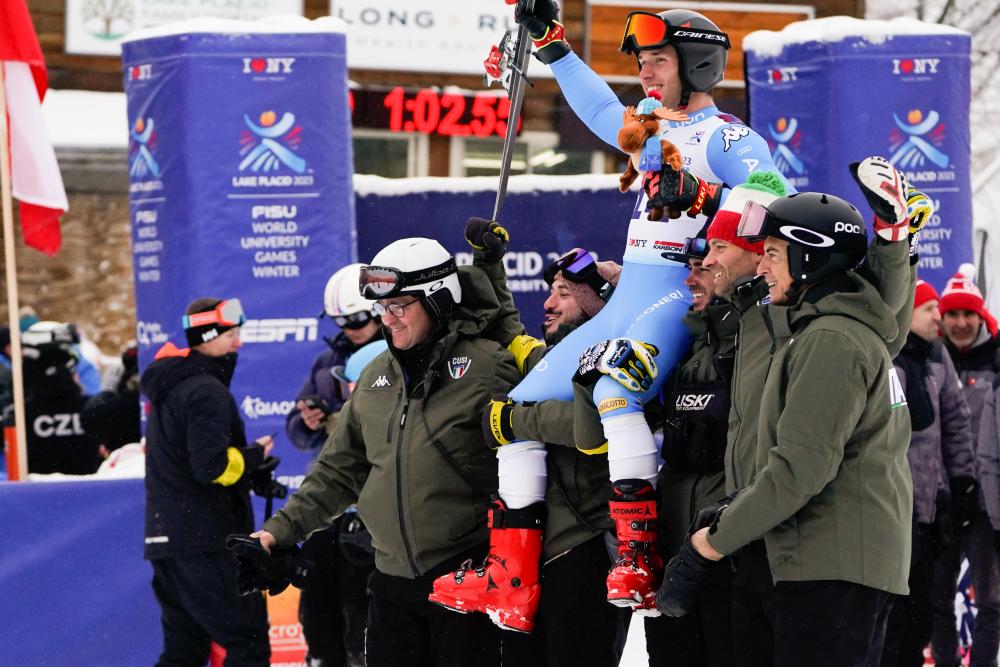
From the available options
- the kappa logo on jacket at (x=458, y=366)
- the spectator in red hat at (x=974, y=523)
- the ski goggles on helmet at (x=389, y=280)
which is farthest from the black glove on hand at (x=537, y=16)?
the spectator in red hat at (x=974, y=523)

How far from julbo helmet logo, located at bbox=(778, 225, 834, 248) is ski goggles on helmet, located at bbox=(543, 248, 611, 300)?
→ 4.09 ft

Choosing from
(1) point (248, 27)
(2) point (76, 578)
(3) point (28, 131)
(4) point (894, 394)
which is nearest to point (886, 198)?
(4) point (894, 394)

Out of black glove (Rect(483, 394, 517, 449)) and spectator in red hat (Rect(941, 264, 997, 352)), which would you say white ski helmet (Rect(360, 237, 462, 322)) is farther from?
spectator in red hat (Rect(941, 264, 997, 352))

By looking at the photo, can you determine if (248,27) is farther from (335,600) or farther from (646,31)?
(646,31)

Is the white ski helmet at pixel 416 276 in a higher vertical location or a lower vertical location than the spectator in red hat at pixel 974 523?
higher

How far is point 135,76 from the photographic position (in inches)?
344

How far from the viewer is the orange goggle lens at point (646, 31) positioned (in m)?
4.36

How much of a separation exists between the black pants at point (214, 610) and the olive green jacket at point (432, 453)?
5.48 ft

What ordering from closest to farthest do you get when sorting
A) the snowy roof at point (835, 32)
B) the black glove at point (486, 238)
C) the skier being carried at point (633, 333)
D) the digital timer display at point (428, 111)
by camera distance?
1. the skier being carried at point (633, 333)
2. the black glove at point (486, 238)
3. the snowy roof at point (835, 32)
4. the digital timer display at point (428, 111)

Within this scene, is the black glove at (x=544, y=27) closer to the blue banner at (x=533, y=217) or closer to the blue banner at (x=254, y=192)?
the blue banner at (x=533, y=217)

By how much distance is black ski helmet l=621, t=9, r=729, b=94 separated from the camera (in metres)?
4.37

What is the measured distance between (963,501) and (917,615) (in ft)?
2.10

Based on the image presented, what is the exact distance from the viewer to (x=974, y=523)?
7.29 meters

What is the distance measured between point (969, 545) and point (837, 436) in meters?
4.42
